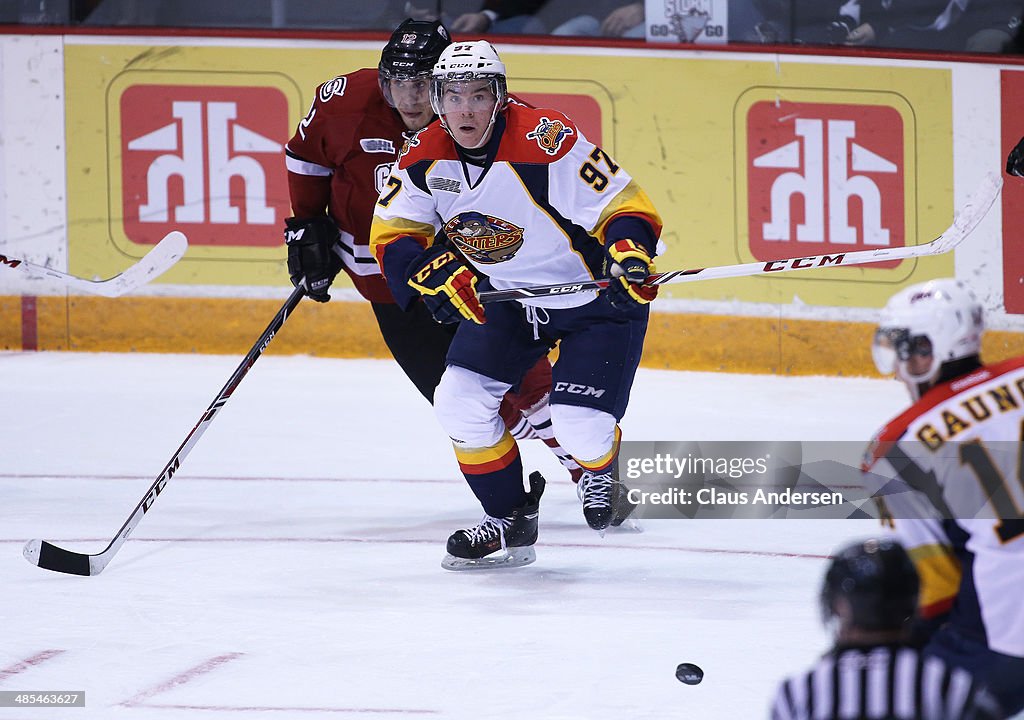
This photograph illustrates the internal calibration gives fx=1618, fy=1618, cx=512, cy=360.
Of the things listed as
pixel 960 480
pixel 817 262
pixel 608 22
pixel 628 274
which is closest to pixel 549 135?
pixel 628 274

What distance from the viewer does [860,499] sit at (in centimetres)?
427

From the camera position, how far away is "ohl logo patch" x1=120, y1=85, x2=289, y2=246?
20.6 feet

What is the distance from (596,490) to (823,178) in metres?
2.52

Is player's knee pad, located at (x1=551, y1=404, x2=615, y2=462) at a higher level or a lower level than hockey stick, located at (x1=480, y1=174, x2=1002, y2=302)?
lower

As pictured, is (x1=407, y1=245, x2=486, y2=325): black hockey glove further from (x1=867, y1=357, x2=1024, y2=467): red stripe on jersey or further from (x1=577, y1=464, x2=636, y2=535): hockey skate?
(x1=867, y1=357, x2=1024, y2=467): red stripe on jersey

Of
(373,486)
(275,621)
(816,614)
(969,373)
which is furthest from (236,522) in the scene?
(969,373)

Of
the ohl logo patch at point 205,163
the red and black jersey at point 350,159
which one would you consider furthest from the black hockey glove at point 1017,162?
the ohl logo patch at point 205,163

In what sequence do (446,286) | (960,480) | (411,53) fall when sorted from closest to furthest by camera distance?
(960,480)
(446,286)
(411,53)

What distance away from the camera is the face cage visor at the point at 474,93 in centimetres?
347

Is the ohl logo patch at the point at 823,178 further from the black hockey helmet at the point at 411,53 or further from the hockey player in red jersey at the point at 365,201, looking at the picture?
the black hockey helmet at the point at 411,53

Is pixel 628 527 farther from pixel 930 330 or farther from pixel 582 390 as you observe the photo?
pixel 930 330

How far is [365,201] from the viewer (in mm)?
4340

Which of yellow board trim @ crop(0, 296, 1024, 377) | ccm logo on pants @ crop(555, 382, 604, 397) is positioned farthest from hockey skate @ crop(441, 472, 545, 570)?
yellow board trim @ crop(0, 296, 1024, 377)

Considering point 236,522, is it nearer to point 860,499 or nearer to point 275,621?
point 275,621
